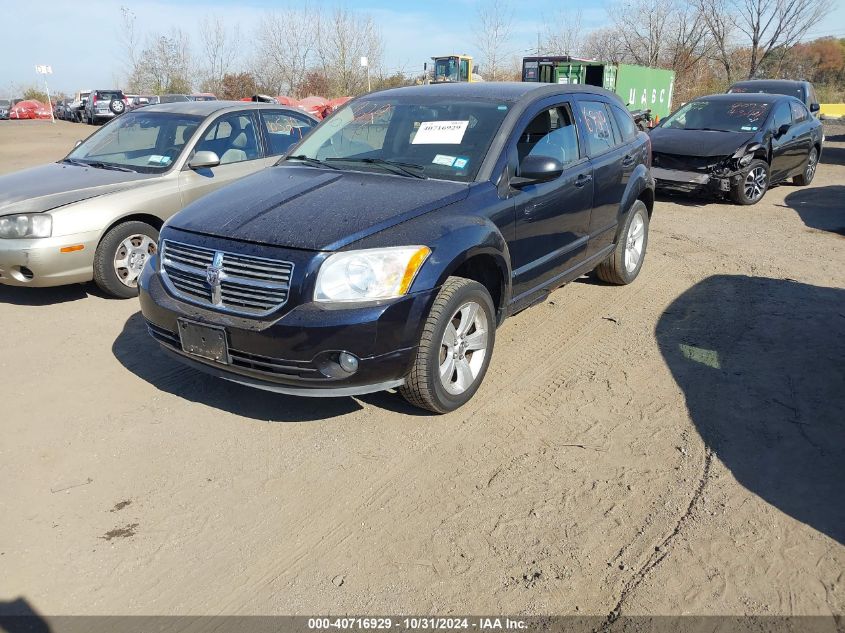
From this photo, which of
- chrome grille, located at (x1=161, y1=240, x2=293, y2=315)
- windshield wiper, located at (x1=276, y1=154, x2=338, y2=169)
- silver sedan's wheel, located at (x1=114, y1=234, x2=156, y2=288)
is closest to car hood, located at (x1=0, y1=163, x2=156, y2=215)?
silver sedan's wheel, located at (x1=114, y1=234, x2=156, y2=288)

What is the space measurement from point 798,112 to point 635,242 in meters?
7.46

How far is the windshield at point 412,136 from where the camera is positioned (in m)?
4.35

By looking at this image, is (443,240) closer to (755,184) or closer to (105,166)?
(105,166)

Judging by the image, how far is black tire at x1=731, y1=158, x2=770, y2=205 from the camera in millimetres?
10375

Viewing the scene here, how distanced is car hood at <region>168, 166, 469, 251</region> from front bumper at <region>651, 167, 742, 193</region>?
7.13 metres

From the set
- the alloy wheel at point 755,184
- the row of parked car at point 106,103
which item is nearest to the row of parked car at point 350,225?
the alloy wheel at point 755,184

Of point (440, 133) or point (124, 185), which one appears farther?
point (124, 185)

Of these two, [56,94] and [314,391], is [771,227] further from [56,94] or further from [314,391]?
[56,94]

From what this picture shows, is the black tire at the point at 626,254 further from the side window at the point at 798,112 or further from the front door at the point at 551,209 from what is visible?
the side window at the point at 798,112

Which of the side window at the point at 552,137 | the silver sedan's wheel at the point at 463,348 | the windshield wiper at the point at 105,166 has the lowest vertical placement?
the silver sedan's wheel at the point at 463,348

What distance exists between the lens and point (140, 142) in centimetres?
665

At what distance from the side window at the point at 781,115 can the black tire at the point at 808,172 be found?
131cm

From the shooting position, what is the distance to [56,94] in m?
69.0

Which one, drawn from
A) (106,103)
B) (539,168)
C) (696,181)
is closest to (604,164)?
(539,168)
